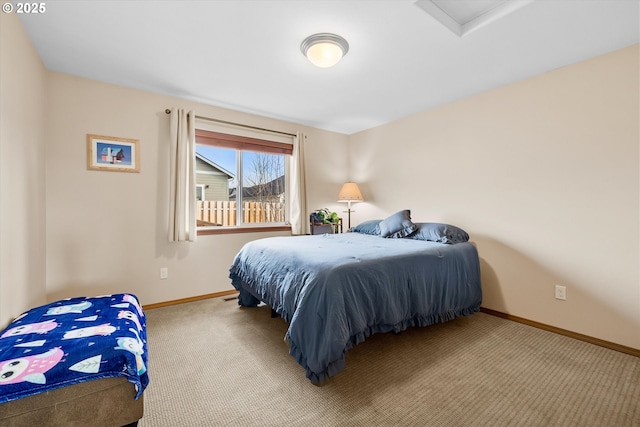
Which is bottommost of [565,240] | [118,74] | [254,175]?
[565,240]

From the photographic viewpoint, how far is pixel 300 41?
2.20 m

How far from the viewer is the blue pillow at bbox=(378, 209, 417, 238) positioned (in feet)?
10.9

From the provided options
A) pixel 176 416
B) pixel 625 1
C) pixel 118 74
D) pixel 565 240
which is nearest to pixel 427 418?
pixel 176 416

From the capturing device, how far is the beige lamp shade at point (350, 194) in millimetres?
4383

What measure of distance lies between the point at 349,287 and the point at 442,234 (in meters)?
1.58

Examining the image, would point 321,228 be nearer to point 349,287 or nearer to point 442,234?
point 442,234

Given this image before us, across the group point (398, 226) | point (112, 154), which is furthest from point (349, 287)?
point (112, 154)

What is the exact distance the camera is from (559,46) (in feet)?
7.40

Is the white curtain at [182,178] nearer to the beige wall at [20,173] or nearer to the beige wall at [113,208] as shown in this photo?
the beige wall at [113,208]

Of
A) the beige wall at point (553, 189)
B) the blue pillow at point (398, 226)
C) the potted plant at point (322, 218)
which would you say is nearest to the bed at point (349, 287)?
the blue pillow at point (398, 226)

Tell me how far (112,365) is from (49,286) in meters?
2.10

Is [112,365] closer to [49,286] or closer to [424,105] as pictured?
[49,286]

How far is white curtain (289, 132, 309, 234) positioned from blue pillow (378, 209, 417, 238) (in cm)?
120

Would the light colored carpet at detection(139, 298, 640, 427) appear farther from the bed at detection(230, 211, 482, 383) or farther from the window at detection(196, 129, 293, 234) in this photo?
the window at detection(196, 129, 293, 234)
